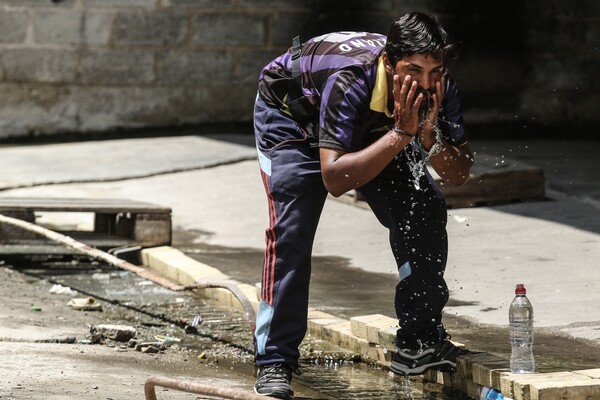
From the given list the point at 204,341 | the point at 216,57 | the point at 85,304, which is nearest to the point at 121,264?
the point at 85,304

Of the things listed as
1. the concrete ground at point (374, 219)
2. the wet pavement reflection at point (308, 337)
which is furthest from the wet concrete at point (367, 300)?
the concrete ground at point (374, 219)

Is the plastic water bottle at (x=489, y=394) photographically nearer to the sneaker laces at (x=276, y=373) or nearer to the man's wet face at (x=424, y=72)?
the sneaker laces at (x=276, y=373)

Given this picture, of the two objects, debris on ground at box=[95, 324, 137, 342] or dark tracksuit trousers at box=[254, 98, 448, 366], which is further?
debris on ground at box=[95, 324, 137, 342]

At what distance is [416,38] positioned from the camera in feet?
14.9

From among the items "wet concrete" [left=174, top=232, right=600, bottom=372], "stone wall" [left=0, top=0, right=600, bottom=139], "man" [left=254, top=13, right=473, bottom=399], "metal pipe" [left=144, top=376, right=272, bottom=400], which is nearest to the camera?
"metal pipe" [left=144, top=376, right=272, bottom=400]

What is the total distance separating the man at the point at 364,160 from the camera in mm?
4582

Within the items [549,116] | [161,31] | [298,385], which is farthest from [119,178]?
[298,385]

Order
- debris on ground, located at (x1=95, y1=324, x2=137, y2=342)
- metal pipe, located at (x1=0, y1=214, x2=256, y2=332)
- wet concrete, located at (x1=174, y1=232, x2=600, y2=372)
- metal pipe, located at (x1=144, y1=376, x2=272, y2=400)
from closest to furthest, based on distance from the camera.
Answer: metal pipe, located at (x1=144, y1=376, x2=272, y2=400) < wet concrete, located at (x1=174, y1=232, x2=600, y2=372) < debris on ground, located at (x1=95, y1=324, x2=137, y2=342) < metal pipe, located at (x1=0, y1=214, x2=256, y2=332)

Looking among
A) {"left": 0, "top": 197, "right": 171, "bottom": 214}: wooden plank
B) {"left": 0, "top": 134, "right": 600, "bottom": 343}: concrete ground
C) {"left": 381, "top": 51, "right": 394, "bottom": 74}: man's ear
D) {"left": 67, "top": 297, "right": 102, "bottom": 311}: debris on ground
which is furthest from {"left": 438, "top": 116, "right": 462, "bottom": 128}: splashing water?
{"left": 0, "top": 197, "right": 171, "bottom": 214}: wooden plank

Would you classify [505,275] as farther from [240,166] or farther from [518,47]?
[518,47]

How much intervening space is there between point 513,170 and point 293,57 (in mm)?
4857

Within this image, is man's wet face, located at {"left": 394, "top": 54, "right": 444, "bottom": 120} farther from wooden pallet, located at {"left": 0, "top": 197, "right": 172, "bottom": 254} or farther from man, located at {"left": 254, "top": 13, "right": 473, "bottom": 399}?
wooden pallet, located at {"left": 0, "top": 197, "right": 172, "bottom": 254}

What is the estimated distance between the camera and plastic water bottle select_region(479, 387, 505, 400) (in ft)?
15.6

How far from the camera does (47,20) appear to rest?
12.9 m
